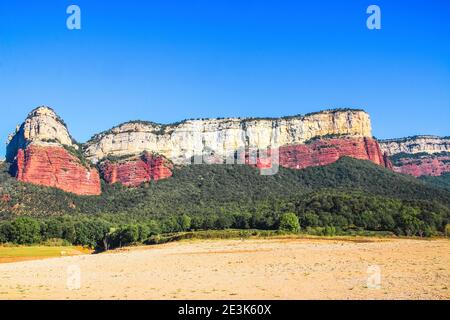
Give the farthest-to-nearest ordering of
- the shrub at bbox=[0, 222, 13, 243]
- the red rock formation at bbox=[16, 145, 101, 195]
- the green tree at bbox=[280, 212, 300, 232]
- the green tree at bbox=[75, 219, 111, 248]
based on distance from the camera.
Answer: the red rock formation at bbox=[16, 145, 101, 195]
the green tree at bbox=[75, 219, 111, 248]
the shrub at bbox=[0, 222, 13, 243]
the green tree at bbox=[280, 212, 300, 232]

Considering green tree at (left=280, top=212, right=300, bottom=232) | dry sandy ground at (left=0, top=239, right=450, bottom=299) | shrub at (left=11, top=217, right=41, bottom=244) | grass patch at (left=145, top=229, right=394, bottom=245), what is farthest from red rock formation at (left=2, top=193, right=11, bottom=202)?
dry sandy ground at (left=0, top=239, right=450, bottom=299)

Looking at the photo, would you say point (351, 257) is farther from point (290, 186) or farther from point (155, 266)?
point (290, 186)

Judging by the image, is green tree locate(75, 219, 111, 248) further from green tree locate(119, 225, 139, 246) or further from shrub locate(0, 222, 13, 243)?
shrub locate(0, 222, 13, 243)

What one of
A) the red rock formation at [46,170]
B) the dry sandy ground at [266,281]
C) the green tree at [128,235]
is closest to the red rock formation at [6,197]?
the red rock formation at [46,170]

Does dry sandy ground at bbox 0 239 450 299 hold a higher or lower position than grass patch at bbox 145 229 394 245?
higher

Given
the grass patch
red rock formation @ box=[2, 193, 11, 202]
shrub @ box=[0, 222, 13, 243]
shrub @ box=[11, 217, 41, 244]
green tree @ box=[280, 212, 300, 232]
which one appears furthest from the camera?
red rock formation @ box=[2, 193, 11, 202]

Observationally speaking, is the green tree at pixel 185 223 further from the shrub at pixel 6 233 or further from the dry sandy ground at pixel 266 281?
the dry sandy ground at pixel 266 281

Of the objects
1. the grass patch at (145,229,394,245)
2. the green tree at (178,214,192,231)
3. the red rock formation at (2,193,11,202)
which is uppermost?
the red rock formation at (2,193,11,202)

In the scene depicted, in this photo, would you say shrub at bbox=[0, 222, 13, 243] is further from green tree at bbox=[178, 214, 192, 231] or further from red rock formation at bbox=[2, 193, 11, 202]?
red rock formation at bbox=[2, 193, 11, 202]

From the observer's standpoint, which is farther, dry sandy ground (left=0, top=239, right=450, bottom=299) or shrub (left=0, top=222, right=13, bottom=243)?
shrub (left=0, top=222, right=13, bottom=243)

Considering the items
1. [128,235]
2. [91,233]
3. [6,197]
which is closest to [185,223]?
[128,235]

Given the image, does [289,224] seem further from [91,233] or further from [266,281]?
[266,281]

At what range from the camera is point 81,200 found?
18288 cm
